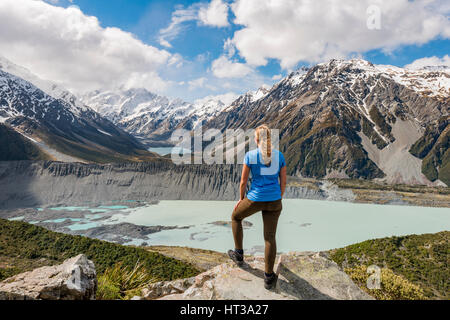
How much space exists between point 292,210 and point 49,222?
56.7 meters

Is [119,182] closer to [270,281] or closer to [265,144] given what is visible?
[270,281]

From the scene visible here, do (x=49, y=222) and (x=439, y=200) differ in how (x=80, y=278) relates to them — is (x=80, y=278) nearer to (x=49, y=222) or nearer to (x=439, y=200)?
(x=49, y=222)

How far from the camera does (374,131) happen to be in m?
155

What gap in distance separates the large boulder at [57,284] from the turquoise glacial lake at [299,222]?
36153 mm

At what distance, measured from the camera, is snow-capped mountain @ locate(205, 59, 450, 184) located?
128500mm

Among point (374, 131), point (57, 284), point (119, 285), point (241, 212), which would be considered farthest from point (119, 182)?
point (374, 131)

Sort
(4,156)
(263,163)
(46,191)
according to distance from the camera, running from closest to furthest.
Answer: (263,163) < (46,191) < (4,156)

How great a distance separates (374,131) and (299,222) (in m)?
125

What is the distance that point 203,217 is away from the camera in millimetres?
59688

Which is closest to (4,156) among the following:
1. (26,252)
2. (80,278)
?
(26,252)

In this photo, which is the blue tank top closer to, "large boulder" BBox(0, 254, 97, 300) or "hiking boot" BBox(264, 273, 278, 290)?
"hiking boot" BBox(264, 273, 278, 290)

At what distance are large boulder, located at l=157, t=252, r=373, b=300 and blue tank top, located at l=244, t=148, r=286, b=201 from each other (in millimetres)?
1708
